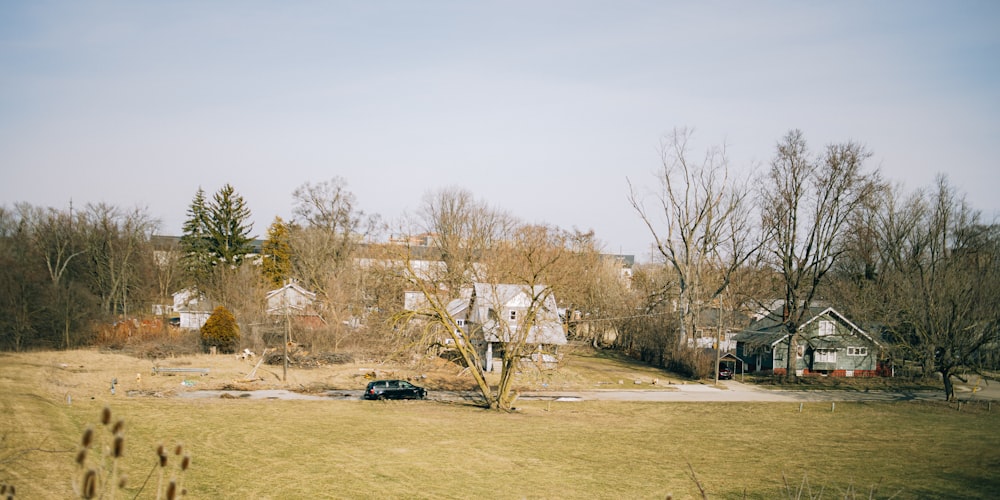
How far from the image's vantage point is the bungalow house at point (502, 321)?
35.8 metres

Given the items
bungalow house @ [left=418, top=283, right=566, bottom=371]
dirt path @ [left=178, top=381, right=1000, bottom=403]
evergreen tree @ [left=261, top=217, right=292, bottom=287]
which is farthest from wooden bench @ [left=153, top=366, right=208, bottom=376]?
evergreen tree @ [left=261, top=217, right=292, bottom=287]

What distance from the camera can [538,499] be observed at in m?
18.4

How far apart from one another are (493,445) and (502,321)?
1071cm

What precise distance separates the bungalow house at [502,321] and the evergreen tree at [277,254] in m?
24.9

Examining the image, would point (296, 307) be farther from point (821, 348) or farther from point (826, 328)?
point (826, 328)

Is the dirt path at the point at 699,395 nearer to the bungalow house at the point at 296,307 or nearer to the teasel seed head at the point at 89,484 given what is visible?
the bungalow house at the point at 296,307

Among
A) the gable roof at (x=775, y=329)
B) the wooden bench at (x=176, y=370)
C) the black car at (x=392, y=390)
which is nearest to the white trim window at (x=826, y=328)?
the gable roof at (x=775, y=329)

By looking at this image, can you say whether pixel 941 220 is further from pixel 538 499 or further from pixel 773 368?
pixel 538 499

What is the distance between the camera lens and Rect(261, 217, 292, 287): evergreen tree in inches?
2916

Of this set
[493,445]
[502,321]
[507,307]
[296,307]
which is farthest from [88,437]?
[296,307]

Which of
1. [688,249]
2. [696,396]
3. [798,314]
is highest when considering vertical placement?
[688,249]

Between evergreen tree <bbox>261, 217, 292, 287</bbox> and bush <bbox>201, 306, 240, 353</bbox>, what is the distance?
19317 mm

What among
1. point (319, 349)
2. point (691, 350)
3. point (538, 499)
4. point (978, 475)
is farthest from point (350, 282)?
point (978, 475)

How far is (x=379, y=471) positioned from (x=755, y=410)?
2648 centimetres
